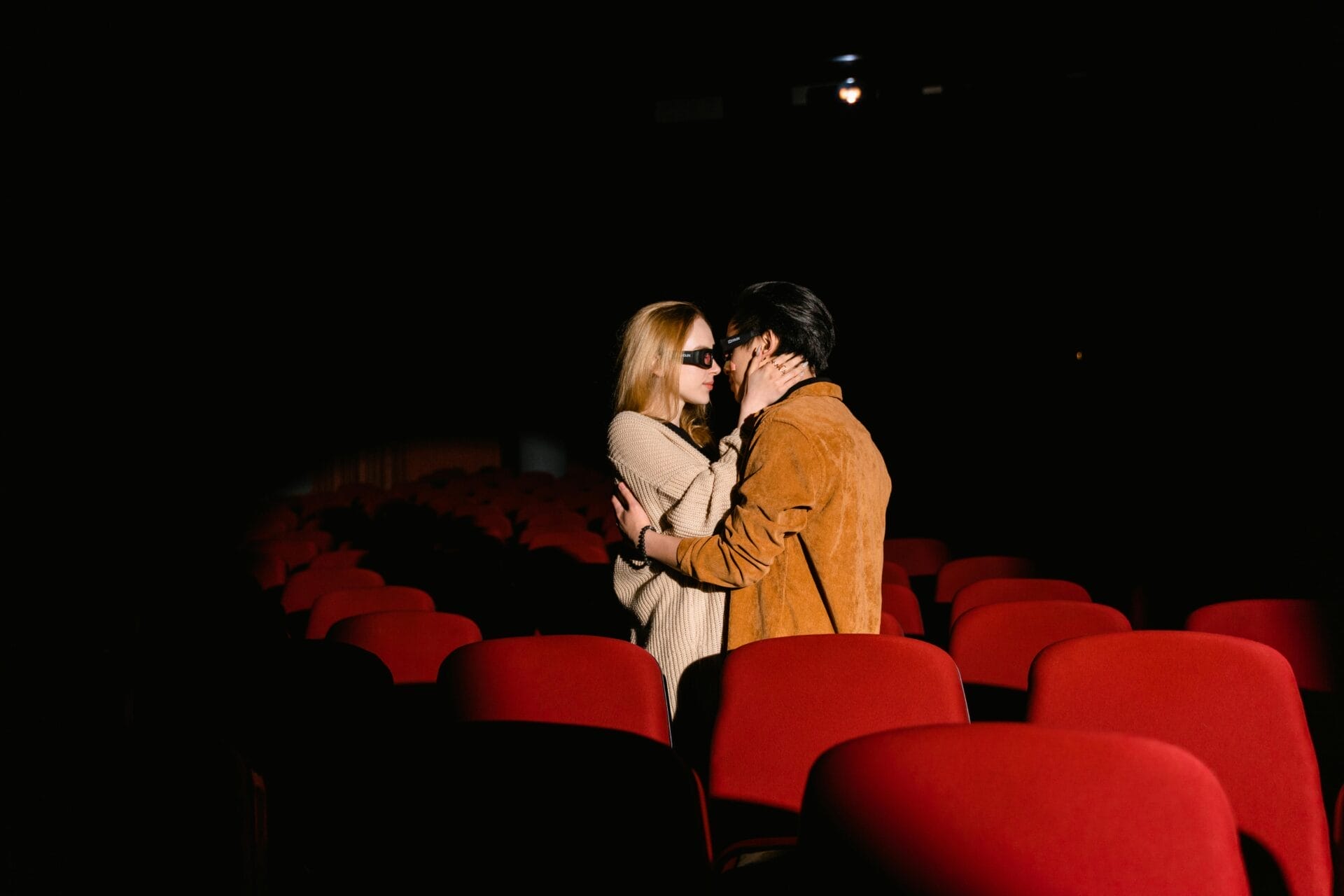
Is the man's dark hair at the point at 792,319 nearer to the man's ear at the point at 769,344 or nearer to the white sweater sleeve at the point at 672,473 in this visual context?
the man's ear at the point at 769,344

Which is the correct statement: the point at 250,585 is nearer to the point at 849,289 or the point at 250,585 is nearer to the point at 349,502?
the point at 349,502

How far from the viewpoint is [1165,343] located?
4566 millimetres

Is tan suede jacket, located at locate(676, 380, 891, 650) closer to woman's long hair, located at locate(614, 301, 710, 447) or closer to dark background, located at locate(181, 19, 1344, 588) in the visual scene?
woman's long hair, located at locate(614, 301, 710, 447)

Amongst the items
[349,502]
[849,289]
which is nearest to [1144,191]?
[849,289]

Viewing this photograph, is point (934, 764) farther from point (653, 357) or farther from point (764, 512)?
point (653, 357)

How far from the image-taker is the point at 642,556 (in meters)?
1.86

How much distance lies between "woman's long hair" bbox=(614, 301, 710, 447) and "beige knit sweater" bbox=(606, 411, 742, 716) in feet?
0.19

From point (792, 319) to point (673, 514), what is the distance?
45 cm

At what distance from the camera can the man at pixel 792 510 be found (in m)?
1.62

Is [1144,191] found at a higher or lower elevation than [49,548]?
higher

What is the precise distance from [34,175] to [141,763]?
383 centimetres

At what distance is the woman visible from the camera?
1.82 meters

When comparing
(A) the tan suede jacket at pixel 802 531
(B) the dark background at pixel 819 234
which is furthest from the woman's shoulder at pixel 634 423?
(B) the dark background at pixel 819 234

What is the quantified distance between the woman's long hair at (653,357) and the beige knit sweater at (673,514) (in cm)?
6
